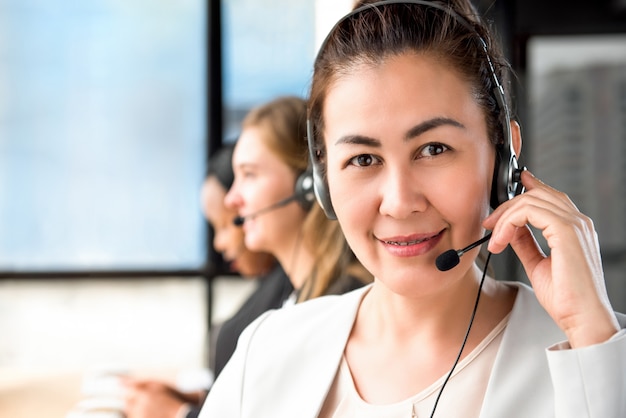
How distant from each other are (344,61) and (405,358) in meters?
0.44

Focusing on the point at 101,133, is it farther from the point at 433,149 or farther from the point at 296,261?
the point at 433,149

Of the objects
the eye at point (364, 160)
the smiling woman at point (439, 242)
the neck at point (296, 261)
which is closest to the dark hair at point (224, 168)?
the neck at point (296, 261)

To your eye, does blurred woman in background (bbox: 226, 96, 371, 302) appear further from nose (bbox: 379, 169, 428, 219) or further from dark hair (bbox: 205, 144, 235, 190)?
nose (bbox: 379, 169, 428, 219)

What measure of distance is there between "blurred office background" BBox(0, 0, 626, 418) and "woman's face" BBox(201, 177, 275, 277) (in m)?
1.17

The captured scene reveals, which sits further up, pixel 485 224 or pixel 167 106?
pixel 167 106

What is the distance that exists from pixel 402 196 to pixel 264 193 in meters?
1.18

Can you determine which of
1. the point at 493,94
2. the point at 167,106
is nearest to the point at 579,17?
the point at 167,106

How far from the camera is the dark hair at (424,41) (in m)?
1.06

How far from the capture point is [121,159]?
3873mm

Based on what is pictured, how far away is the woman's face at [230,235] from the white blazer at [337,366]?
1.31 m

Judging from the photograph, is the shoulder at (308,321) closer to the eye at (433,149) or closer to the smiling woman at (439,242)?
the smiling woman at (439,242)

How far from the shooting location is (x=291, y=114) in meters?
2.17

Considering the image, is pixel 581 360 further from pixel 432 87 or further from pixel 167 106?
pixel 167 106

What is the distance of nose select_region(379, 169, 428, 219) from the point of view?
1.01 meters
